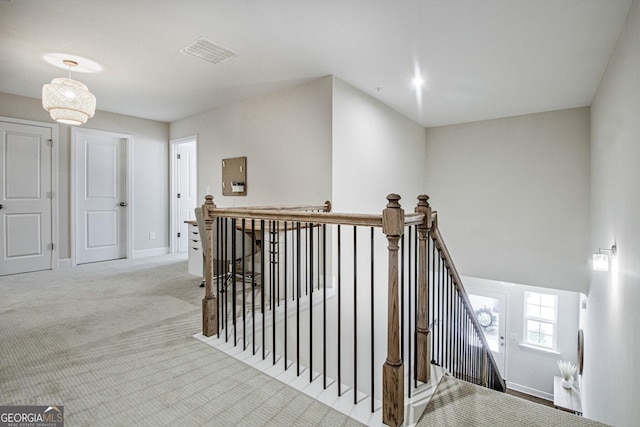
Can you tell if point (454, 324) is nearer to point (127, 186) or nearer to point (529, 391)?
point (127, 186)

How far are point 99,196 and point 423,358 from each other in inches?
215

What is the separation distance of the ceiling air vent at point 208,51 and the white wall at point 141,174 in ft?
10.0

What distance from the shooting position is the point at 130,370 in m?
1.94

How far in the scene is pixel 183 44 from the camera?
2902mm

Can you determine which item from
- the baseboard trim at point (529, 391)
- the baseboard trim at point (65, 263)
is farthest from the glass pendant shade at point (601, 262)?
the baseboard trim at point (65, 263)

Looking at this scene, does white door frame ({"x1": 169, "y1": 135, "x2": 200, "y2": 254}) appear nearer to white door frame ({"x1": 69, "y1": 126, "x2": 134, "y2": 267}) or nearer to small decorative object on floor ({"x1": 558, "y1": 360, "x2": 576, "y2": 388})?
white door frame ({"x1": 69, "y1": 126, "x2": 134, "y2": 267})

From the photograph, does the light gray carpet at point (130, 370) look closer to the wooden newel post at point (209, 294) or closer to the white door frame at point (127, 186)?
the wooden newel post at point (209, 294)

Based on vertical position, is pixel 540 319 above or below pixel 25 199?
below

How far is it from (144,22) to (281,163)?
1.99m

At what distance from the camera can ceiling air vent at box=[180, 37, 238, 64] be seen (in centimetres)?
288

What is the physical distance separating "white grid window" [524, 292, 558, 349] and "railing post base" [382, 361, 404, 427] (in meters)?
6.67

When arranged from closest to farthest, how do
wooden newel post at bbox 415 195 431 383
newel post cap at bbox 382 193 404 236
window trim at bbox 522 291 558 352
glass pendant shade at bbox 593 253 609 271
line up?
newel post cap at bbox 382 193 404 236 < wooden newel post at bbox 415 195 431 383 < glass pendant shade at bbox 593 253 609 271 < window trim at bbox 522 291 558 352

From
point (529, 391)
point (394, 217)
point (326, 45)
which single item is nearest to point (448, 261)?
point (394, 217)

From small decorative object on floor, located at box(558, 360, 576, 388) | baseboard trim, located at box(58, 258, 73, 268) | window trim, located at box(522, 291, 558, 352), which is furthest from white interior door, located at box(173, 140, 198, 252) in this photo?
small decorative object on floor, located at box(558, 360, 576, 388)
